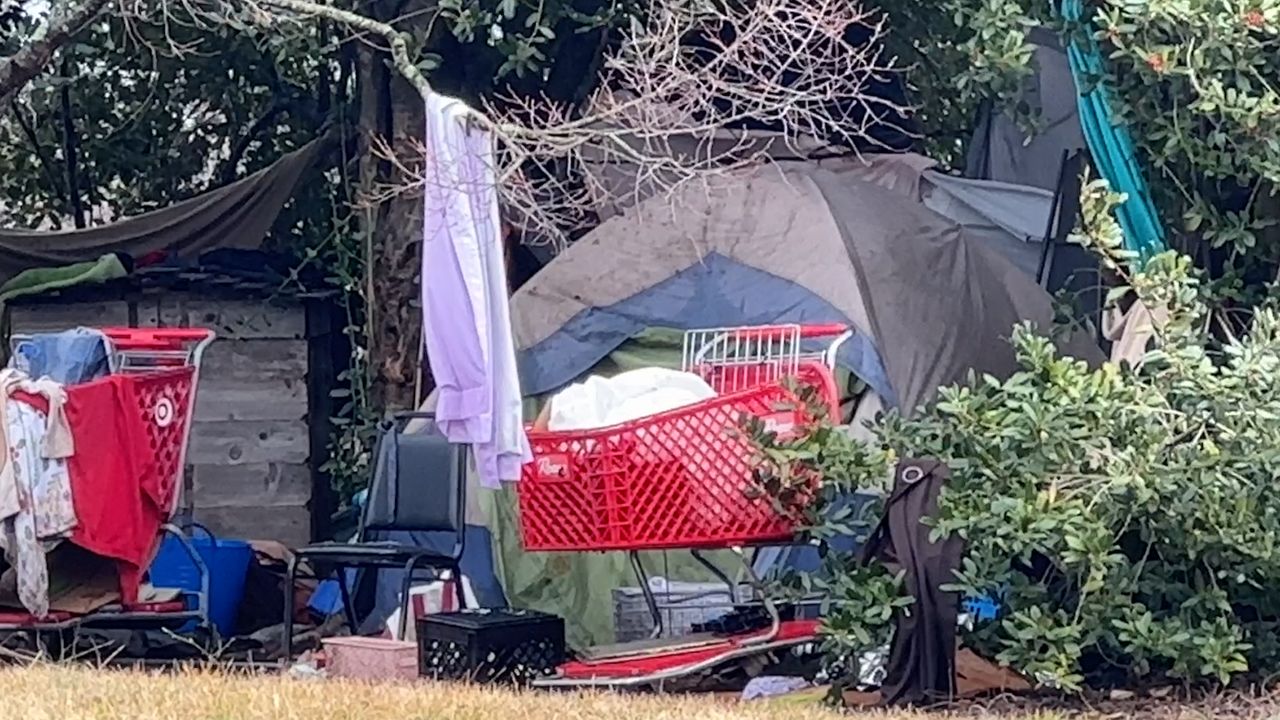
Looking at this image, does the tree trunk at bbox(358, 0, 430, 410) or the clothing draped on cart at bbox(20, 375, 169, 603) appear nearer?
the clothing draped on cart at bbox(20, 375, 169, 603)

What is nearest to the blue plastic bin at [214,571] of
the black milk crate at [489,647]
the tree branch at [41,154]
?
the black milk crate at [489,647]

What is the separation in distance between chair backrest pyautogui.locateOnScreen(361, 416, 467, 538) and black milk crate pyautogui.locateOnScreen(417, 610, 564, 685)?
100 centimetres

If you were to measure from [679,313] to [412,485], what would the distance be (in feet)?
4.10

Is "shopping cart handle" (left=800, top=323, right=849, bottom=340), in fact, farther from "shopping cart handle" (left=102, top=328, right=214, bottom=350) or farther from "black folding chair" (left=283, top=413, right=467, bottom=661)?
"shopping cart handle" (left=102, top=328, right=214, bottom=350)

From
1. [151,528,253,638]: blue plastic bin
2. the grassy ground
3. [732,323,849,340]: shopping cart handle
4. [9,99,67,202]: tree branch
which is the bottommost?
[151,528,253,638]: blue plastic bin

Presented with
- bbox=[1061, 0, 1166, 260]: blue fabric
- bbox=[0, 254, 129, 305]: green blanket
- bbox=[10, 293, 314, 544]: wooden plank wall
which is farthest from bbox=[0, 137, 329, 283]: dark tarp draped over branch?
bbox=[1061, 0, 1166, 260]: blue fabric

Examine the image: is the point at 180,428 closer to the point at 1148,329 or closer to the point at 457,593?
the point at 457,593

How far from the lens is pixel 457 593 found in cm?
657

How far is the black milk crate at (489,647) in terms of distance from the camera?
5555 millimetres

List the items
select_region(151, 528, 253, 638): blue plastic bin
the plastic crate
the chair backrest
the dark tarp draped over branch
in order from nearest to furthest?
the plastic crate, the chair backrest, select_region(151, 528, 253, 638): blue plastic bin, the dark tarp draped over branch

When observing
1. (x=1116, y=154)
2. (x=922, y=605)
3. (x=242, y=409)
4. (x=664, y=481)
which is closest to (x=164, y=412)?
(x=242, y=409)

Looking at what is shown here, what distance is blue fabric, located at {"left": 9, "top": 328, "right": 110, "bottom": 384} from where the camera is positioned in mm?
6551

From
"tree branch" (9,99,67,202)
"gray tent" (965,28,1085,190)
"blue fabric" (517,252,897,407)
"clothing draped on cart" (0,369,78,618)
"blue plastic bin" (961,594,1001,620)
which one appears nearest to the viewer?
"blue plastic bin" (961,594,1001,620)

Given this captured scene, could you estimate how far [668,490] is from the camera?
206 inches
